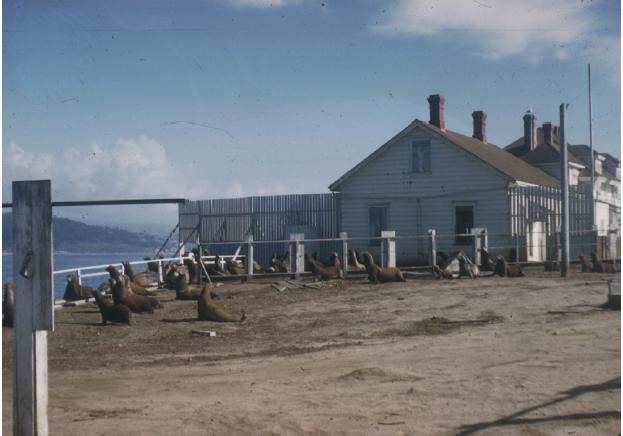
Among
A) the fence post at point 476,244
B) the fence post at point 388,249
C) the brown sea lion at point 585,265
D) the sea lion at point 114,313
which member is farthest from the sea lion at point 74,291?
the brown sea lion at point 585,265

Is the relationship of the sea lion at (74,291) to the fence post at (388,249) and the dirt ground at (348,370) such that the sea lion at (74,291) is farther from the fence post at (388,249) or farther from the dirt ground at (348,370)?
the fence post at (388,249)

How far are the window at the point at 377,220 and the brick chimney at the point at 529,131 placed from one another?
56.3ft

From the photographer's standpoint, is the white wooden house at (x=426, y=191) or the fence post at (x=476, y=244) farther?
the white wooden house at (x=426, y=191)

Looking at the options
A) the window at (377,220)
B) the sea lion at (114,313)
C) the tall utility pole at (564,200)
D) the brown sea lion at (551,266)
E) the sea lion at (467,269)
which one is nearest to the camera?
the sea lion at (114,313)

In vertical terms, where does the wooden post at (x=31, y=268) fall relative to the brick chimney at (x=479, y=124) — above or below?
below

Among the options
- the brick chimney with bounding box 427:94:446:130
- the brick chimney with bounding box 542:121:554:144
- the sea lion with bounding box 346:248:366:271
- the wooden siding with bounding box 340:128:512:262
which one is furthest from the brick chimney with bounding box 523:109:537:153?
the sea lion with bounding box 346:248:366:271

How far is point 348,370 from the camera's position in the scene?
9.62 meters

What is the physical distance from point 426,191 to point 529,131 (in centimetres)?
1774

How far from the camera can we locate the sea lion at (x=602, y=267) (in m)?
23.5

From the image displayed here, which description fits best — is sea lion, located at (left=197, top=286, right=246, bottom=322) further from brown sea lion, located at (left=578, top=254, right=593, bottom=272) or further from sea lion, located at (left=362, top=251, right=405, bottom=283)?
brown sea lion, located at (left=578, top=254, right=593, bottom=272)

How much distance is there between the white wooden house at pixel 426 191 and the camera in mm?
30141

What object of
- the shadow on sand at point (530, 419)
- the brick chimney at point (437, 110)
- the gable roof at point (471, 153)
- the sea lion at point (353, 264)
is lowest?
the shadow on sand at point (530, 419)

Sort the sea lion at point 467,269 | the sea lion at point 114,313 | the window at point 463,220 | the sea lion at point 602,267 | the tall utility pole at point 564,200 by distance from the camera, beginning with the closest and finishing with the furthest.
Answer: the sea lion at point 114,313, the tall utility pole at point 564,200, the sea lion at point 467,269, the sea lion at point 602,267, the window at point 463,220

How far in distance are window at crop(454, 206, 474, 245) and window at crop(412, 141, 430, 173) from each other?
202cm
